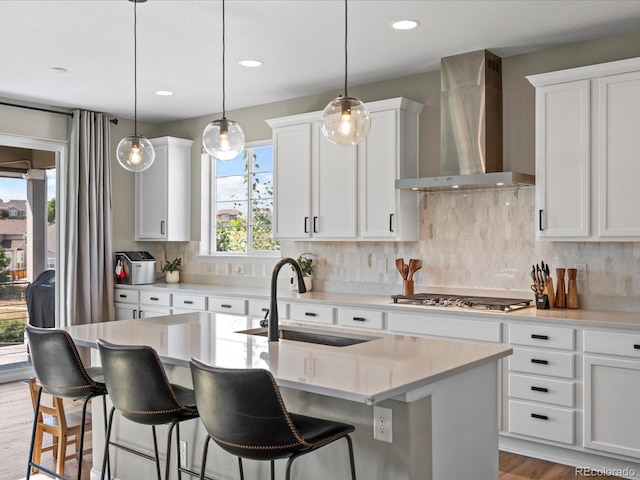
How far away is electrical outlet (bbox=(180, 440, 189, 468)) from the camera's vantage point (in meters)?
2.98

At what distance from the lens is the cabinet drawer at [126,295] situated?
20.1 ft

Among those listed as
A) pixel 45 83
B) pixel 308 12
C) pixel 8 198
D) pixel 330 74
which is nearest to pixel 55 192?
pixel 8 198

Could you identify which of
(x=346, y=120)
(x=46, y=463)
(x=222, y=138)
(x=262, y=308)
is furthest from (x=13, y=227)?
(x=346, y=120)

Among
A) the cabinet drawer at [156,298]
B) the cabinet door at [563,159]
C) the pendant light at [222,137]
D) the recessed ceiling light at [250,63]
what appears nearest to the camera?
the pendant light at [222,137]

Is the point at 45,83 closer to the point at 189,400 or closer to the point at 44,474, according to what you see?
the point at 44,474

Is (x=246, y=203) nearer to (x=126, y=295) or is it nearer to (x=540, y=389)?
(x=126, y=295)

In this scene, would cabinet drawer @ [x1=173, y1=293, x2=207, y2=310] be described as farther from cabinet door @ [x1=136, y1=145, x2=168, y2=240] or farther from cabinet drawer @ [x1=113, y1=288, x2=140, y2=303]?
cabinet door @ [x1=136, y1=145, x2=168, y2=240]

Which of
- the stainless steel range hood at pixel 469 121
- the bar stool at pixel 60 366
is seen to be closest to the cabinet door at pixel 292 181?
the stainless steel range hood at pixel 469 121

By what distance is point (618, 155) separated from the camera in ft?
12.1

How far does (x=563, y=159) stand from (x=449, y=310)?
3.82ft

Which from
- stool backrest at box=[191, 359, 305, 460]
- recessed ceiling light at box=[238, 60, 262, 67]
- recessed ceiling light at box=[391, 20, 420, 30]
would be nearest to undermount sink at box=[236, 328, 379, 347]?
stool backrest at box=[191, 359, 305, 460]

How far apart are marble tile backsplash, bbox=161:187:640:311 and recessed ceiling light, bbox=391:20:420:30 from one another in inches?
53.9

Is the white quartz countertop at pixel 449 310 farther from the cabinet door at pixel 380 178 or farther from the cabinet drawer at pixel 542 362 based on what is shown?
the cabinet door at pixel 380 178

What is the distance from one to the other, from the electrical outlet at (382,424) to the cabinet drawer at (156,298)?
390cm
